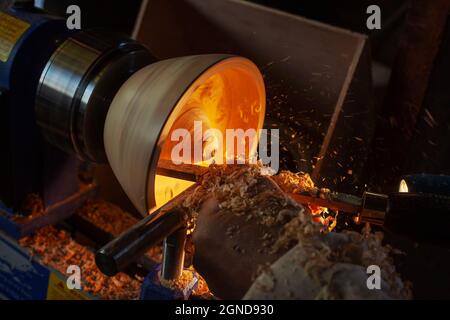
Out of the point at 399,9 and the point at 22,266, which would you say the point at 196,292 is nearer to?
the point at 22,266

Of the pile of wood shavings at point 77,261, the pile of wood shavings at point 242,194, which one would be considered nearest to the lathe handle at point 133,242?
the pile of wood shavings at point 242,194

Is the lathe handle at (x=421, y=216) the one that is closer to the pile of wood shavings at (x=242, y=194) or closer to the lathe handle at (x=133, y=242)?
the pile of wood shavings at (x=242, y=194)

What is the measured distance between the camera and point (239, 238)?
3.11ft

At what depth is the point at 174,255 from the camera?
1054 millimetres

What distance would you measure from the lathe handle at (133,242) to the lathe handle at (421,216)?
42 centimetres

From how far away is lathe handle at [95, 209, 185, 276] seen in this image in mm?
827

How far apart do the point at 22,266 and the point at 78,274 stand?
0.64ft

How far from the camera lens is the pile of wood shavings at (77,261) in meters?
1.44

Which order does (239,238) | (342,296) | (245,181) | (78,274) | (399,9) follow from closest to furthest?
(342,296), (239,238), (245,181), (78,274), (399,9)

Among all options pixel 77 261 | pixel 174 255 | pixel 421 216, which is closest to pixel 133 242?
pixel 174 255

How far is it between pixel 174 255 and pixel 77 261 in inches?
22.9

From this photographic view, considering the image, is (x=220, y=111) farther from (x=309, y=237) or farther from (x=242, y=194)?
(x=309, y=237)

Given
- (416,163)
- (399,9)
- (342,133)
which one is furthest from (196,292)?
(399,9)

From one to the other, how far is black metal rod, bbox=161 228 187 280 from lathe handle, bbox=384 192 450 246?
417 millimetres
